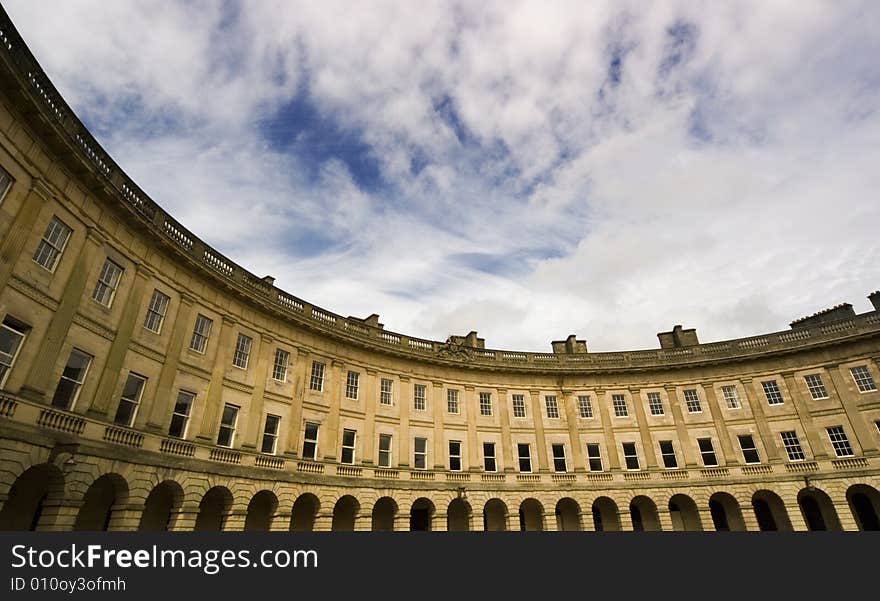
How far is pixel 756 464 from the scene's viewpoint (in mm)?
32688

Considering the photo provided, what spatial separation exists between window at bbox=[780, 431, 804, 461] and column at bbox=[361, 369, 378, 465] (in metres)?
28.3

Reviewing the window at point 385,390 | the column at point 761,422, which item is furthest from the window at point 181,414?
the column at point 761,422

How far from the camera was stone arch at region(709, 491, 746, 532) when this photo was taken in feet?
107

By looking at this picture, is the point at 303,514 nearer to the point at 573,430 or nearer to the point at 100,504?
the point at 100,504

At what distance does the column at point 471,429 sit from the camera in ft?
109

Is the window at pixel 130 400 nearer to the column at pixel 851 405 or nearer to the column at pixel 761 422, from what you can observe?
the column at pixel 761 422

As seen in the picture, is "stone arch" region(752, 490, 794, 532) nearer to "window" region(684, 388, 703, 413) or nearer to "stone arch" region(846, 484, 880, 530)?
"stone arch" region(846, 484, 880, 530)

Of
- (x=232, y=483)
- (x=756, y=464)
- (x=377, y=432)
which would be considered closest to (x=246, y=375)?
(x=232, y=483)

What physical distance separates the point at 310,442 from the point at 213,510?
589cm

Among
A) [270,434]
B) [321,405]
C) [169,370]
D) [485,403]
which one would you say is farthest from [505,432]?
[169,370]

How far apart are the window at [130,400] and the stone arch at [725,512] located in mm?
35102

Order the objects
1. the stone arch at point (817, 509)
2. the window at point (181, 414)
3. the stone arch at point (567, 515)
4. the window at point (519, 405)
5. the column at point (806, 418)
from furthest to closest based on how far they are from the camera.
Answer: the window at point (519, 405), the stone arch at point (567, 515), the column at point (806, 418), the stone arch at point (817, 509), the window at point (181, 414)

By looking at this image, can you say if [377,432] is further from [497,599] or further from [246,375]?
[497,599]

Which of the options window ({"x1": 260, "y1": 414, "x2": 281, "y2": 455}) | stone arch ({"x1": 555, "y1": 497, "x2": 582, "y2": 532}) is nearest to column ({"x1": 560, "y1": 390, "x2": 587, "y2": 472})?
Result: stone arch ({"x1": 555, "y1": 497, "x2": 582, "y2": 532})
